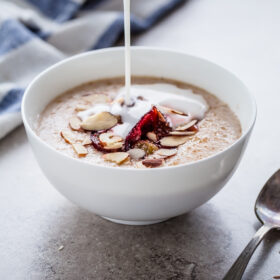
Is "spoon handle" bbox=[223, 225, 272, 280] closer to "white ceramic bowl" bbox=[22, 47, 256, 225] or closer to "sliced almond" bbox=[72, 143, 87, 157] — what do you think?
"white ceramic bowl" bbox=[22, 47, 256, 225]

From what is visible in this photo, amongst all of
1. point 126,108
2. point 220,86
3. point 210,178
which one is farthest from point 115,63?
point 210,178

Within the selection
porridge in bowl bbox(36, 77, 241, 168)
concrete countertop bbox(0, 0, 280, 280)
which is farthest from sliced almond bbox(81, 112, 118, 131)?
concrete countertop bbox(0, 0, 280, 280)

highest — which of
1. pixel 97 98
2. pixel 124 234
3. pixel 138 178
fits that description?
pixel 138 178

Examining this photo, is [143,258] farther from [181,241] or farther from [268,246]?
[268,246]

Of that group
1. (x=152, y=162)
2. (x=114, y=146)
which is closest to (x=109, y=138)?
(x=114, y=146)

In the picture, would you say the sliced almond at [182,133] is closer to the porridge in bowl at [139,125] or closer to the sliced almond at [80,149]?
the porridge in bowl at [139,125]

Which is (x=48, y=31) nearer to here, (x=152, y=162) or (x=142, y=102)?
(x=142, y=102)
